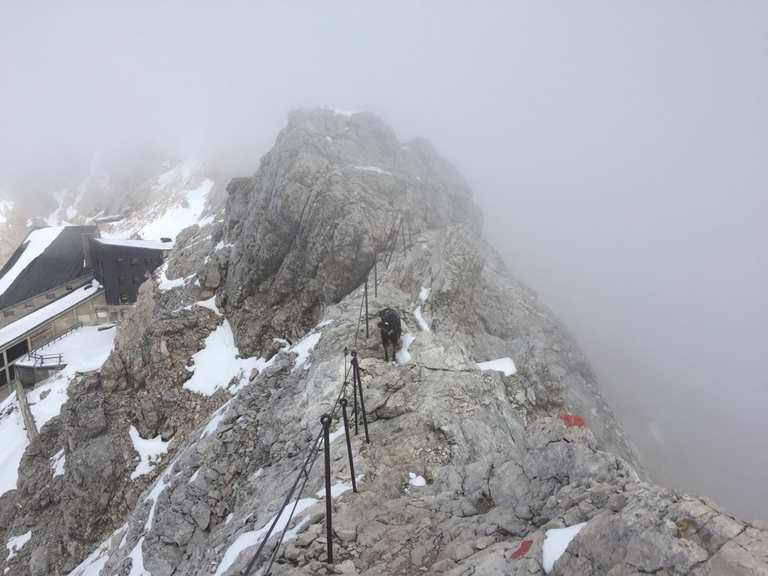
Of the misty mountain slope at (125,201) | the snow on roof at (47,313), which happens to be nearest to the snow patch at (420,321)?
the snow on roof at (47,313)

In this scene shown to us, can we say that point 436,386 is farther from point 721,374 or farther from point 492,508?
point 721,374

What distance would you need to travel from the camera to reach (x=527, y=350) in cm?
1947

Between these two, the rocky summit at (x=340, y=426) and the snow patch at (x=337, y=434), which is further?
the snow patch at (x=337, y=434)

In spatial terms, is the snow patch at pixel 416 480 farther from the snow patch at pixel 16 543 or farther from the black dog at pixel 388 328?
the snow patch at pixel 16 543

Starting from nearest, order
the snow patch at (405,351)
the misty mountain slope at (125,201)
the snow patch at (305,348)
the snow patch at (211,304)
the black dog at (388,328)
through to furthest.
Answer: the black dog at (388,328), the snow patch at (405,351), the snow patch at (305,348), the snow patch at (211,304), the misty mountain slope at (125,201)

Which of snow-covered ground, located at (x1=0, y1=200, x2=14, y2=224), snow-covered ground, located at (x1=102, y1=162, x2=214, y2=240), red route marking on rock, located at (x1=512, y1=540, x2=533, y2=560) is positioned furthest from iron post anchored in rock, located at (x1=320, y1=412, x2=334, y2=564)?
snow-covered ground, located at (x1=0, y1=200, x2=14, y2=224)

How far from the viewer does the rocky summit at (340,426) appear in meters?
7.11

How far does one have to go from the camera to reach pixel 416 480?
10.6 m

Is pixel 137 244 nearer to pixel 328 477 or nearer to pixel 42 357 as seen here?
pixel 42 357

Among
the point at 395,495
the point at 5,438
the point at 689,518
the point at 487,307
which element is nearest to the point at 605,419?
the point at 487,307

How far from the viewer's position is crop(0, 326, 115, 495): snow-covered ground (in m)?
33.7

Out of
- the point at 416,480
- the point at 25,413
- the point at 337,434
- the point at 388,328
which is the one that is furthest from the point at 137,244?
the point at 416,480

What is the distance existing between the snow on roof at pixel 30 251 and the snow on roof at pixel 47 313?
270 inches

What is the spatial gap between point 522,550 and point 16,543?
106 ft
